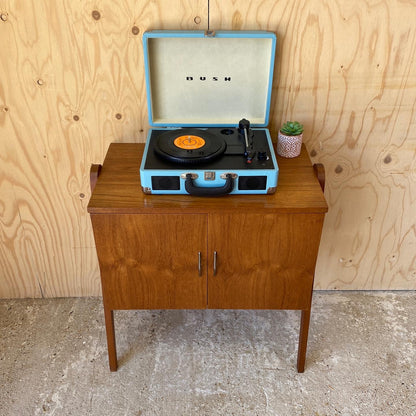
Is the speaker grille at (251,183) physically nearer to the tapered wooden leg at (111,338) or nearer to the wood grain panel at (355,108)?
the wood grain panel at (355,108)

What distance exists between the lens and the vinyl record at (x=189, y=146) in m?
1.34

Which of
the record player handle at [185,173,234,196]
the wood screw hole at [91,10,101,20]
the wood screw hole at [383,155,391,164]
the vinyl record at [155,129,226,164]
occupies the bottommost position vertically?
the wood screw hole at [383,155,391,164]

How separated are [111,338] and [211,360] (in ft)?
1.27

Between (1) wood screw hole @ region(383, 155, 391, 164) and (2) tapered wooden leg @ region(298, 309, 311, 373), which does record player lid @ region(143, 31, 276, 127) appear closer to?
(1) wood screw hole @ region(383, 155, 391, 164)

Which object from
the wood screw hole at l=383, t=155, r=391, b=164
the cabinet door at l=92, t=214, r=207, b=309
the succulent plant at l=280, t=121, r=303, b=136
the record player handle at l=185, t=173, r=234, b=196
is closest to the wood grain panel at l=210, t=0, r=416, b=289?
the wood screw hole at l=383, t=155, r=391, b=164

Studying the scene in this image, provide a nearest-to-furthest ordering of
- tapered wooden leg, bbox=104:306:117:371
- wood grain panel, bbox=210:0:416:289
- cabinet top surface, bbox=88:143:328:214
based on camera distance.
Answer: cabinet top surface, bbox=88:143:328:214 < wood grain panel, bbox=210:0:416:289 < tapered wooden leg, bbox=104:306:117:371

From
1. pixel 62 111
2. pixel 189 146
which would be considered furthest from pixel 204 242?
pixel 62 111

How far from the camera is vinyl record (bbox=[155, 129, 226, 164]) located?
134 cm

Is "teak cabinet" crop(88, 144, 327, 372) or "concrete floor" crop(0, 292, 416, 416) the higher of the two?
"teak cabinet" crop(88, 144, 327, 372)

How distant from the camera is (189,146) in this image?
140 centimetres

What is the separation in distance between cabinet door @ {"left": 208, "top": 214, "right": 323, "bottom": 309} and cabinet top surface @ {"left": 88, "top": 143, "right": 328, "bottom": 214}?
31 mm

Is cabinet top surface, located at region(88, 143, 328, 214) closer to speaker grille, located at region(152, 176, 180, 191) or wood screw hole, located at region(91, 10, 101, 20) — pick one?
speaker grille, located at region(152, 176, 180, 191)

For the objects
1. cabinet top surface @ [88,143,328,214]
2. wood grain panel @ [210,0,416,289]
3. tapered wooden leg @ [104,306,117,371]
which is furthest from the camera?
tapered wooden leg @ [104,306,117,371]

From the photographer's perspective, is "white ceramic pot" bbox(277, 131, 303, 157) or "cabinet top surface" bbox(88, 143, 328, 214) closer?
"cabinet top surface" bbox(88, 143, 328, 214)
